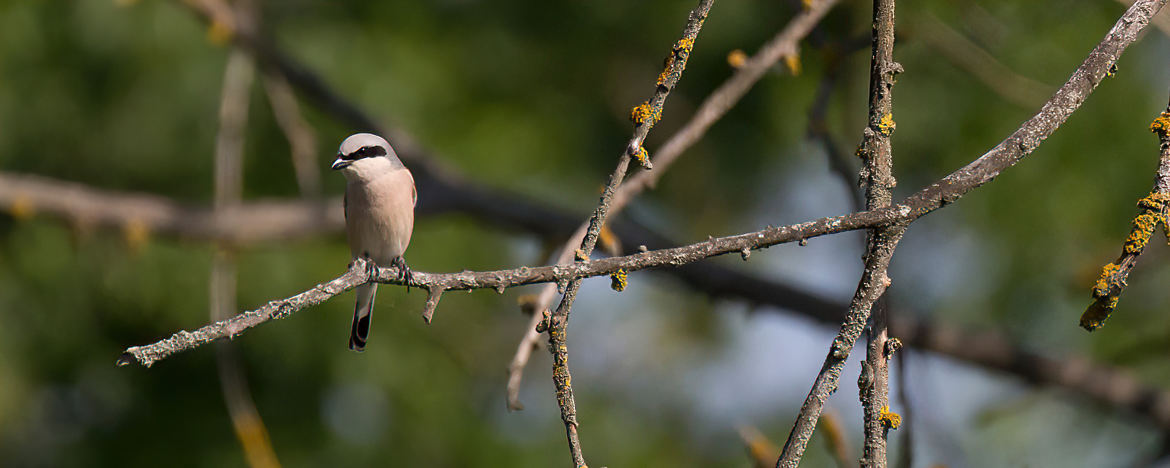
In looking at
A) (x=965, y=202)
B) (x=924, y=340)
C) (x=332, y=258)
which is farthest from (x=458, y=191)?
(x=965, y=202)

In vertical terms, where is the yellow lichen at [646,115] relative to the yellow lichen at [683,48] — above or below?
below

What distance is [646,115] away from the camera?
5.83 ft

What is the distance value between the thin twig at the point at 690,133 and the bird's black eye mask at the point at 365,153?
0.86 metres

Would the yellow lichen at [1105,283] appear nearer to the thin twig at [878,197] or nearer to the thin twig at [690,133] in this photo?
the thin twig at [878,197]

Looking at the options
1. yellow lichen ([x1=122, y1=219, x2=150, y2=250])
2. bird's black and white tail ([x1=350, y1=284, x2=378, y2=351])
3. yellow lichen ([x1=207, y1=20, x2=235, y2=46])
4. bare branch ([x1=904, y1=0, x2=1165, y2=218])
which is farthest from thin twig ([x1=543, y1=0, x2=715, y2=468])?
yellow lichen ([x1=122, y1=219, x2=150, y2=250])

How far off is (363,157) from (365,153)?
3cm

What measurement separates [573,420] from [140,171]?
5.54 m

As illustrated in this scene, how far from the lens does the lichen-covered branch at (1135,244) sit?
5.17ft

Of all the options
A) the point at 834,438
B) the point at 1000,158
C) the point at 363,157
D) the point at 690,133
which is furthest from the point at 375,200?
the point at 1000,158

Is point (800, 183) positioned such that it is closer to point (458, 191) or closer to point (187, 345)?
point (458, 191)

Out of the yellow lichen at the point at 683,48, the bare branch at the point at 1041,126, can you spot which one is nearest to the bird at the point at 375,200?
the yellow lichen at the point at 683,48

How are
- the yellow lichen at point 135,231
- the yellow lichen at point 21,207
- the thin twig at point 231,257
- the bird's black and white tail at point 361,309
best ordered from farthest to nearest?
the yellow lichen at point 135,231, the yellow lichen at point 21,207, the bird's black and white tail at point 361,309, the thin twig at point 231,257

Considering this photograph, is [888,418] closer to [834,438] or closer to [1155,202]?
[1155,202]

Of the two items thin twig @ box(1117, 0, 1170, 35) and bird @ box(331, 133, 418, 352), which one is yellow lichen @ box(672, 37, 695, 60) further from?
bird @ box(331, 133, 418, 352)
